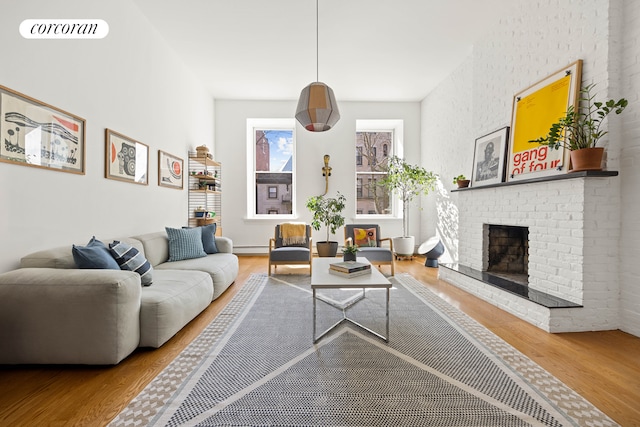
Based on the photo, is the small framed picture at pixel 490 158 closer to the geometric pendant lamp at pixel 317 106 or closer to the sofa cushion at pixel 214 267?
the geometric pendant lamp at pixel 317 106

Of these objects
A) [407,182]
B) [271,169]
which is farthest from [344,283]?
[271,169]

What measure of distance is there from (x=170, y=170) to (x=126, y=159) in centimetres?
104

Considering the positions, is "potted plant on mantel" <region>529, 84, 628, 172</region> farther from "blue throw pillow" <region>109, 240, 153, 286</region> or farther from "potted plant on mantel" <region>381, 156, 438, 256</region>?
"blue throw pillow" <region>109, 240, 153, 286</region>

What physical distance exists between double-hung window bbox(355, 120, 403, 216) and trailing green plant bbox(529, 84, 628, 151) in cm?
404

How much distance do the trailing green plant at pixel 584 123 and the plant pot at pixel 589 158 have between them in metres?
0.07

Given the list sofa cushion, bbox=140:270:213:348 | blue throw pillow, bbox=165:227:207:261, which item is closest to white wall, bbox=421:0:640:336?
sofa cushion, bbox=140:270:213:348

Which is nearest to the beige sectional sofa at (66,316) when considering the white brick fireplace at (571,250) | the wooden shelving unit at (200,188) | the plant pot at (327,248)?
the wooden shelving unit at (200,188)

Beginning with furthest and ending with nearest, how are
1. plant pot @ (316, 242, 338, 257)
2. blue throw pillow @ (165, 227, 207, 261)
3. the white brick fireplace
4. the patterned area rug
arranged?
plant pot @ (316, 242, 338, 257), blue throw pillow @ (165, 227, 207, 261), the white brick fireplace, the patterned area rug

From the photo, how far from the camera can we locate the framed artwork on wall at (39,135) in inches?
77.3

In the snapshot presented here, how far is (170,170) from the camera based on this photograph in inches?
167

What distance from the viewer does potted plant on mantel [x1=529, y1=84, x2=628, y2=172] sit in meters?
2.26

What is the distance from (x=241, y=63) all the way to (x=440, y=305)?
454 cm

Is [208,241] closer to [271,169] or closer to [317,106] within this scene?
[317,106]

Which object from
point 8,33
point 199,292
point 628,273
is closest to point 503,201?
point 628,273
